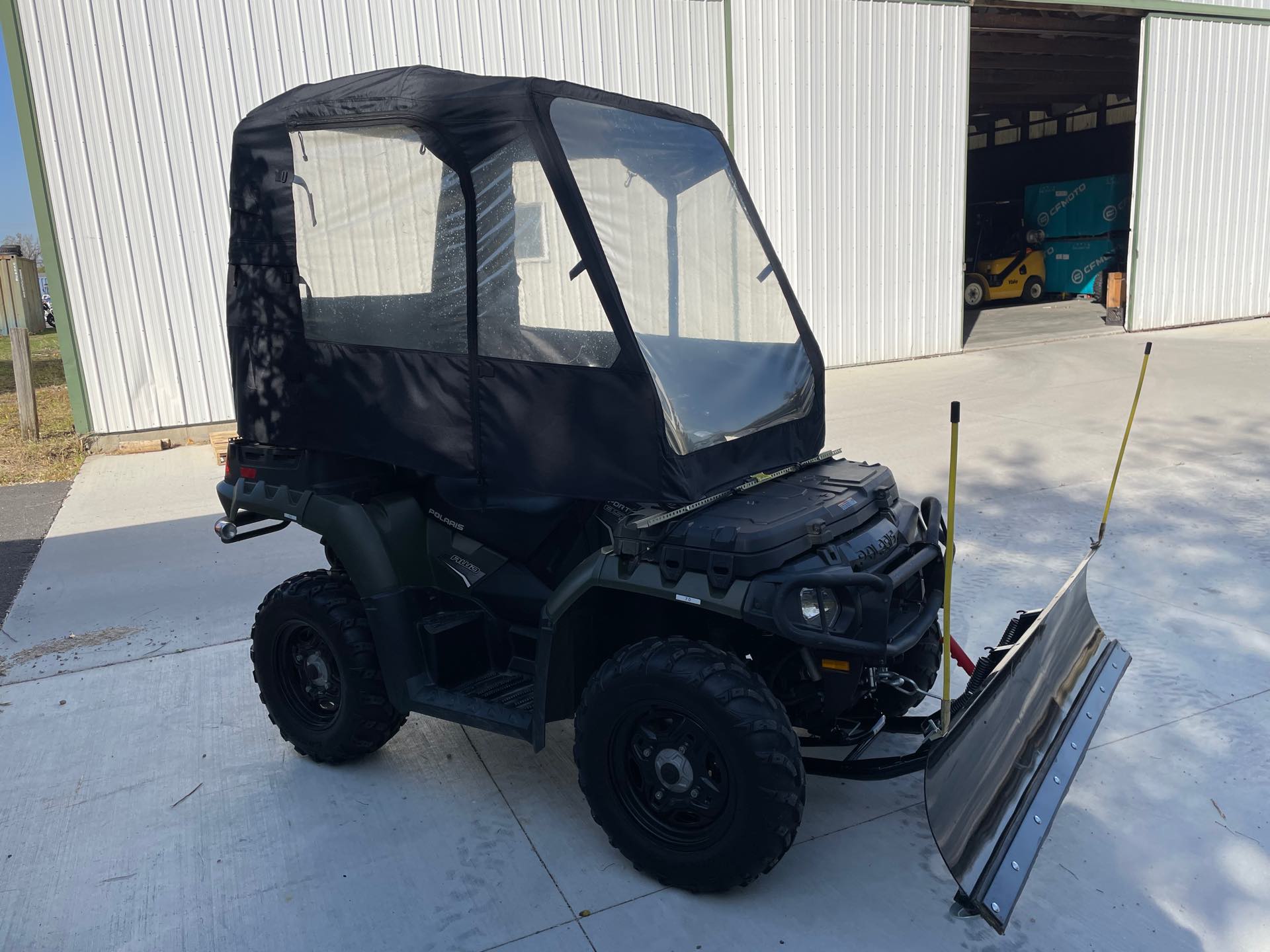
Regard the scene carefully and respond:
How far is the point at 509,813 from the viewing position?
3398 millimetres

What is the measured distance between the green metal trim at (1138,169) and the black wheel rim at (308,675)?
15.0m

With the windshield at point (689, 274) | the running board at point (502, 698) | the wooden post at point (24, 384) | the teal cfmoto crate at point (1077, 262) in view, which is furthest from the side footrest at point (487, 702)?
the teal cfmoto crate at point (1077, 262)

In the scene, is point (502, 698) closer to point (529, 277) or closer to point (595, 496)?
point (595, 496)

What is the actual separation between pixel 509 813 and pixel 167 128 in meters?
8.44

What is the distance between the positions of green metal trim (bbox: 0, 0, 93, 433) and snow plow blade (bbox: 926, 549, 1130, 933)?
29.5 feet

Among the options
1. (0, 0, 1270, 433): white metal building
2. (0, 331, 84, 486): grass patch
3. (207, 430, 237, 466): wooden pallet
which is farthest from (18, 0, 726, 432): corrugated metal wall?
(0, 331, 84, 486): grass patch

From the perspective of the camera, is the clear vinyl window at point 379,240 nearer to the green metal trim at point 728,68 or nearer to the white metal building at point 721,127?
the white metal building at point 721,127

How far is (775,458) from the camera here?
3.24 metres

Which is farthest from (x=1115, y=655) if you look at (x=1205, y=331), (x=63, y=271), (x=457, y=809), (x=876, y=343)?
(x=1205, y=331)

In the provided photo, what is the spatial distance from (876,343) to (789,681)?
11.0m

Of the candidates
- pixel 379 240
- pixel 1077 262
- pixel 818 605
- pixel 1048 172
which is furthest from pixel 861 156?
pixel 1048 172

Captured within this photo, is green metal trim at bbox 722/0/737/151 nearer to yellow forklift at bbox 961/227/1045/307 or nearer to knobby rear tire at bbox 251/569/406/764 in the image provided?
knobby rear tire at bbox 251/569/406/764

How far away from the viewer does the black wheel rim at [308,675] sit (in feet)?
11.9

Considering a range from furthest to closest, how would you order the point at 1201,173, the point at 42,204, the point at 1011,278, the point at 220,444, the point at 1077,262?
the point at 1011,278 < the point at 1077,262 < the point at 1201,173 < the point at 220,444 < the point at 42,204
